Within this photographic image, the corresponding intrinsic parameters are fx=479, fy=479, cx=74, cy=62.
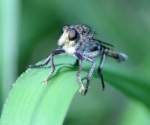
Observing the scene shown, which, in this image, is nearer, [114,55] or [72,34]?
[72,34]

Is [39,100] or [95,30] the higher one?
[39,100]

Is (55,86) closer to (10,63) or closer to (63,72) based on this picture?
(63,72)

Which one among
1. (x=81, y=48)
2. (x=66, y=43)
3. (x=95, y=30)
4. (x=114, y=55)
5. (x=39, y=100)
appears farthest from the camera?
(x=95, y=30)

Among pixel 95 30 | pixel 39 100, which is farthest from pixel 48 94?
pixel 95 30

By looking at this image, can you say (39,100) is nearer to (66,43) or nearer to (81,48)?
(66,43)

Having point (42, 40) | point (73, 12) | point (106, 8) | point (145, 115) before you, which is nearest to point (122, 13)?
point (106, 8)

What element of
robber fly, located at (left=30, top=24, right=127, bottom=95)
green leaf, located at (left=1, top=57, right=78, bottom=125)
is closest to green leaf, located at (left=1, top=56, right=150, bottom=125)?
green leaf, located at (left=1, top=57, right=78, bottom=125)

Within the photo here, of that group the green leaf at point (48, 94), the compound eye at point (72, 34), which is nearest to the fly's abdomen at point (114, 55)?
the compound eye at point (72, 34)

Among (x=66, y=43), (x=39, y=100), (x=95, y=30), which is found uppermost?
(x=66, y=43)

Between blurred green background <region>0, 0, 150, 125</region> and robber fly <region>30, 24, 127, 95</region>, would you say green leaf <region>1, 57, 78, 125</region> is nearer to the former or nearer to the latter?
robber fly <region>30, 24, 127, 95</region>
